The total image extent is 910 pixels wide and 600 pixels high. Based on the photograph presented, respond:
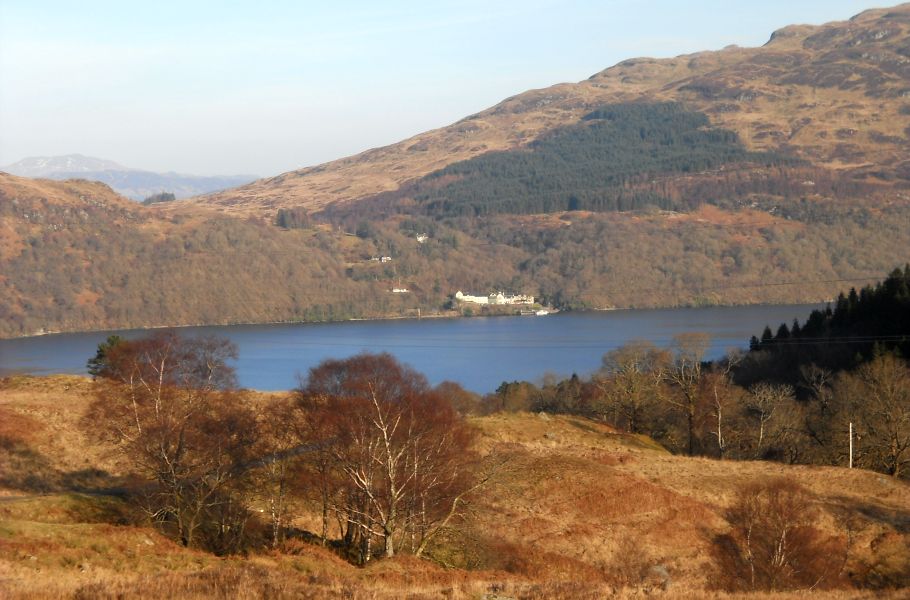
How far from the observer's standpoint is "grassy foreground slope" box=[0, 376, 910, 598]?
38.8 ft

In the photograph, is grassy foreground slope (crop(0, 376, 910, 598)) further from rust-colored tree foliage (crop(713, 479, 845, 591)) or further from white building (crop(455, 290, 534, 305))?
white building (crop(455, 290, 534, 305))

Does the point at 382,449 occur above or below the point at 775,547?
above

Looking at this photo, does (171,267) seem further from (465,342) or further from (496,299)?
(465,342)

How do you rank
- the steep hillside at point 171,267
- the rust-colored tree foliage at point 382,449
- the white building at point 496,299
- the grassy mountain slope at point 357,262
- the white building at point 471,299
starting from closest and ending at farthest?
the rust-colored tree foliage at point 382,449, the steep hillside at point 171,267, the grassy mountain slope at point 357,262, the white building at point 496,299, the white building at point 471,299

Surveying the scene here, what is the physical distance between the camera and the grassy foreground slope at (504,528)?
11828 millimetres

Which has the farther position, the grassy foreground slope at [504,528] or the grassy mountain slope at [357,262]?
the grassy mountain slope at [357,262]

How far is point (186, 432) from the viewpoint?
62.7 ft

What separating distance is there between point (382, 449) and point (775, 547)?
8.20 meters

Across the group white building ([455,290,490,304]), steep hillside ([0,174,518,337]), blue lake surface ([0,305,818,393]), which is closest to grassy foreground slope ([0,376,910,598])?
blue lake surface ([0,305,818,393])

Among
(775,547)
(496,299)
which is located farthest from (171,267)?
(775,547)

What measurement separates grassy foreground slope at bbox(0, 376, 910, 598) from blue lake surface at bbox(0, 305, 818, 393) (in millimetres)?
Result: 41320

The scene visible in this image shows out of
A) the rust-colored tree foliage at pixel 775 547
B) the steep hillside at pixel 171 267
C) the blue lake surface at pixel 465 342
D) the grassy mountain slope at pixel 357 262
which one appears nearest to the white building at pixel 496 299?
the steep hillside at pixel 171 267

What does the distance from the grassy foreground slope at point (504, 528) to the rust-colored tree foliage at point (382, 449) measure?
94 cm

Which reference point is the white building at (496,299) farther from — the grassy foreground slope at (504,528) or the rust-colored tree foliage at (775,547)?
the rust-colored tree foliage at (775,547)
